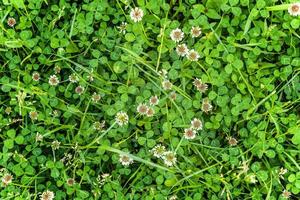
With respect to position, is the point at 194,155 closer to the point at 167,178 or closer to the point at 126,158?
the point at 167,178

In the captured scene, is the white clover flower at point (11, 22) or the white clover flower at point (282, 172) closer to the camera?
the white clover flower at point (282, 172)

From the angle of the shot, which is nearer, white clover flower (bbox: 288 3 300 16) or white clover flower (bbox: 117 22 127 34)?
white clover flower (bbox: 288 3 300 16)

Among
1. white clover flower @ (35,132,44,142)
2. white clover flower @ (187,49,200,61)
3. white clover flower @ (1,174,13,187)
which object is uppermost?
white clover flower @ (187,49,200,61)

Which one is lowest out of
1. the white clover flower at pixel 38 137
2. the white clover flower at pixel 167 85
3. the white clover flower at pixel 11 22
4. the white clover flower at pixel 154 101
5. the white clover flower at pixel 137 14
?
the white clover flower at pixel 38 137

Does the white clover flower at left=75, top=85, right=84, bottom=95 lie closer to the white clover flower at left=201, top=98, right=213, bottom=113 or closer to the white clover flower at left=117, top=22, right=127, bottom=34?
the white clover flower at left=117, top=22, right=127, bottom=34

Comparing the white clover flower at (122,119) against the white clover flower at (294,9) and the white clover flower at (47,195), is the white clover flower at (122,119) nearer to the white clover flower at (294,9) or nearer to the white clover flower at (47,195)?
the white clover flower at (47,195)

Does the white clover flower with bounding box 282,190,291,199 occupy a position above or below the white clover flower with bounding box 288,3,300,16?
below

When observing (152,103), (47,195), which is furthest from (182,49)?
(47,195)

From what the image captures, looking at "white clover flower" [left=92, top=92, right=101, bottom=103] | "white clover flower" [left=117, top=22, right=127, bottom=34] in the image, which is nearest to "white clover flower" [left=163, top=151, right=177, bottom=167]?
"white clover flower" [left=92, top=92, right=101, bottom=103]

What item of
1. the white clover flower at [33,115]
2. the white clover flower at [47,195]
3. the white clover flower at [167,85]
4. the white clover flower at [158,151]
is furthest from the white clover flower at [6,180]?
the white clover flower at [167,85]

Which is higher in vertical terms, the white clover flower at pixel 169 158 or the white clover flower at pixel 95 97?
the white clover flower at pixel 95 97

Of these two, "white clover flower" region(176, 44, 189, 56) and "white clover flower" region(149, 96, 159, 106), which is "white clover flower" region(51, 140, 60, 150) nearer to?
"white clover flower" region(149, 96, 159, 106)
